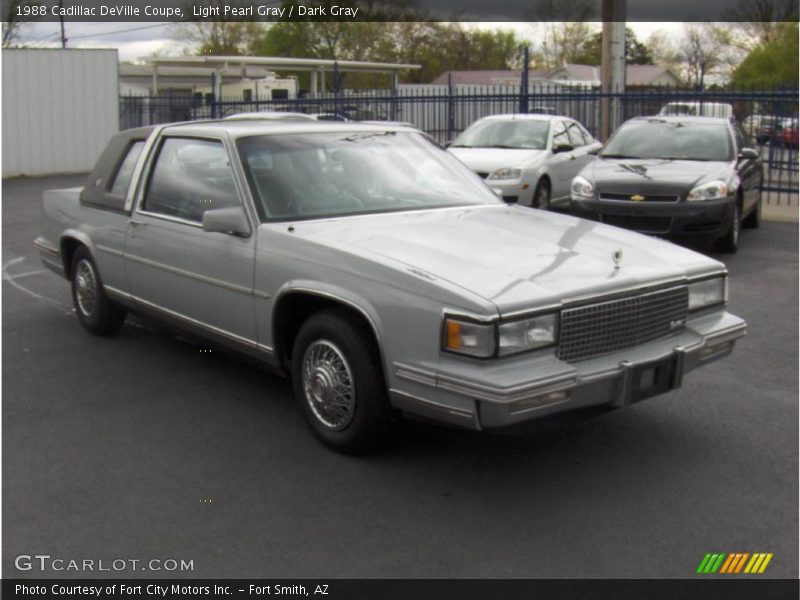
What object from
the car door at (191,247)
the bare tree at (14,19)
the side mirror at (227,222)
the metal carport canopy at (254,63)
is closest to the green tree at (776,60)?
the metal carport canopy at (254,63)

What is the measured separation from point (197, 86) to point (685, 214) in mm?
50072

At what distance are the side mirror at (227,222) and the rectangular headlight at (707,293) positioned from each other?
237 centimetres

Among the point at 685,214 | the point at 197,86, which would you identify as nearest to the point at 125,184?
the point at 685,214

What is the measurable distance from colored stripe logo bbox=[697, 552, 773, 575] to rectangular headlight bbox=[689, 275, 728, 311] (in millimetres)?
1438

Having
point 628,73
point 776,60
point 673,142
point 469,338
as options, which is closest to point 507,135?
point 673,142

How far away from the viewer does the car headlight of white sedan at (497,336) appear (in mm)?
4016

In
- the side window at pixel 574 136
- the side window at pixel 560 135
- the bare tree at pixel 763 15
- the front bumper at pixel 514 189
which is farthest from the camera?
the bare tree at pixel 763 15

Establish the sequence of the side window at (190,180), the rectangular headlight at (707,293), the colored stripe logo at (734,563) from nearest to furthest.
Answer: the colored stripe logo at (734,563)
the rectangular headlight at (707,293)
the side window at (190,180)

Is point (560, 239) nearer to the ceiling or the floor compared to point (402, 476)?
nearer to the ceiling

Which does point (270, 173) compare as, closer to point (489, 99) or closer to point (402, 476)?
point (402, 476)

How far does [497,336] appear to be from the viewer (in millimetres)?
4027

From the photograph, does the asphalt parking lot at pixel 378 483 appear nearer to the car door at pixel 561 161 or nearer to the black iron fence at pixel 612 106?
the car door at pixel 561 161

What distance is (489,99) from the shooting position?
757 inches
